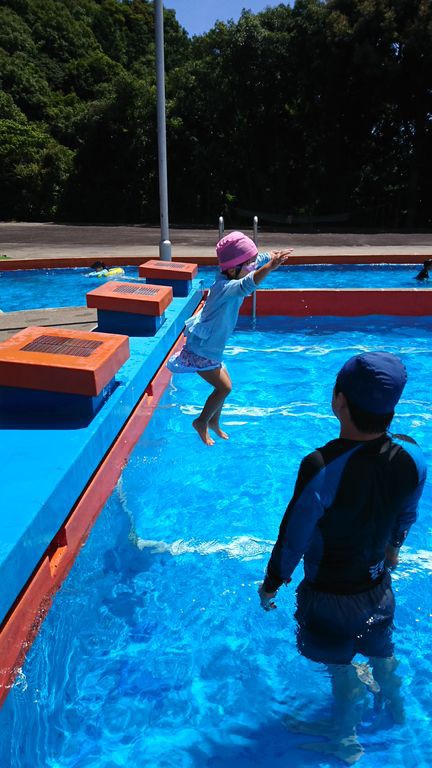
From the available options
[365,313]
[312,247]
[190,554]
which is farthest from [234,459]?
[312,247]

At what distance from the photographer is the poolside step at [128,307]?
6.43 meters

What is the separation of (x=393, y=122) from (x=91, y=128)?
54.8 feet

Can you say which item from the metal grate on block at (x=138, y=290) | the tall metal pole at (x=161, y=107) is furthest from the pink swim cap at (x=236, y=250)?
the tall metal pole at (x=161, y=107)

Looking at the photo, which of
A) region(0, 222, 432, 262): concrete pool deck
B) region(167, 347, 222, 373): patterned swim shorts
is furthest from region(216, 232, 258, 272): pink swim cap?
region(0, 222, 432, 262): concrete pool deck

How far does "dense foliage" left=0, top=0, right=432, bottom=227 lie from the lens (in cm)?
2753

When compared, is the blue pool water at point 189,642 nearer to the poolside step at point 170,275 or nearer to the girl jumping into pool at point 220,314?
the girl jumping into pool at point 220,314

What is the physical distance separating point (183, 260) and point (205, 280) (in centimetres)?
323

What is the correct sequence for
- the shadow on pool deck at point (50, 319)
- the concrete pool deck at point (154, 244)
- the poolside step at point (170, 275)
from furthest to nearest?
the concrete pool deck at point (154, 244) < the poolside step at point (170, 275) < the shadow on pool deck at point (50, 319)

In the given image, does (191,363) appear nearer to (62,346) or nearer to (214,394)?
(214,394)

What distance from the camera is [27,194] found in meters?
35.0

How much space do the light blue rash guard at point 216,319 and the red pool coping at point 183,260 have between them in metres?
11.3

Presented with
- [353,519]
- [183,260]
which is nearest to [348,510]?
[353,519]

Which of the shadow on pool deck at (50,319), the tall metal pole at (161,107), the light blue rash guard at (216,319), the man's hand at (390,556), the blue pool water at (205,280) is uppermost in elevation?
the tall metal pole at (161,107)

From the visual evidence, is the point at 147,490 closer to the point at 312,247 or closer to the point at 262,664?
the point at 262,664
